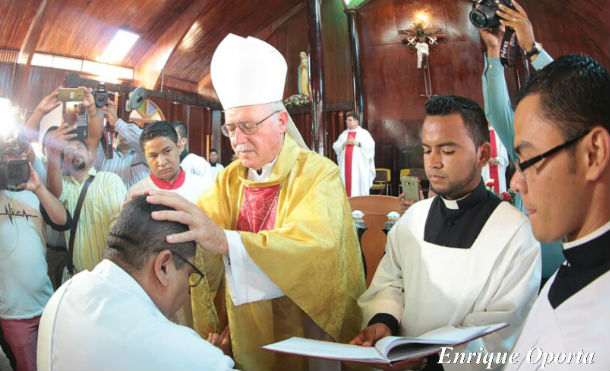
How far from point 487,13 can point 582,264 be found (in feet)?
5.36

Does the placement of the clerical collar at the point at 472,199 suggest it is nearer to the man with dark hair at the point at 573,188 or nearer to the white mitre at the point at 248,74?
the man with dark hair at the point at 573,188

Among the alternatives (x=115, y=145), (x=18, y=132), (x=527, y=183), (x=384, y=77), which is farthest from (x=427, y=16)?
(x=527, y=183)

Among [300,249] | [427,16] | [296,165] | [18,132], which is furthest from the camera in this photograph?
[427,16]

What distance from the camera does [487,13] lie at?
2.13 metres

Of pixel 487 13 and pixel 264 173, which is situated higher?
pixel 487 13

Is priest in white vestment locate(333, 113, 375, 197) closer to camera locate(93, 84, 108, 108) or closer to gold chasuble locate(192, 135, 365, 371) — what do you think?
camera locate(93, 84, 108, 108)

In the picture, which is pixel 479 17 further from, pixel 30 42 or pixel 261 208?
pixel 30 42

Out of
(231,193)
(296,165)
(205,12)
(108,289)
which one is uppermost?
(205,12)

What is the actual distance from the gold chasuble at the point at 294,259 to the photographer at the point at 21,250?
1624 mm

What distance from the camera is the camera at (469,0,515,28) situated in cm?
212

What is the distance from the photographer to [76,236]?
312 centimetres

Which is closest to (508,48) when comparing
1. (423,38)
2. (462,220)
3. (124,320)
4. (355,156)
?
(462,220)

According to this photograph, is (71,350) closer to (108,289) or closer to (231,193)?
(108,289)

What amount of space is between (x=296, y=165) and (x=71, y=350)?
3.94 ft
